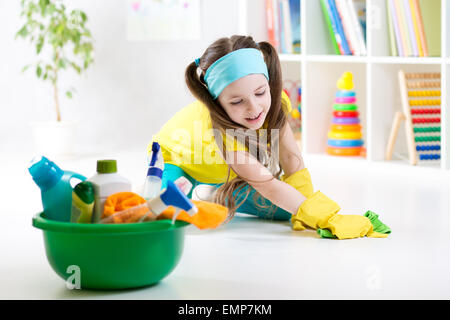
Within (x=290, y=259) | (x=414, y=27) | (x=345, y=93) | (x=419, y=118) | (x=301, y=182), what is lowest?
(x=290, y=259)

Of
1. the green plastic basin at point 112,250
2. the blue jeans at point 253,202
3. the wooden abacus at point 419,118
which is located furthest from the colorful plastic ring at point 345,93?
the green plastic basin at point 112,250

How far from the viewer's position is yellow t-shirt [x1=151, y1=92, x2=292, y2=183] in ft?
5.95

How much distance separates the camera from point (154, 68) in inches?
140

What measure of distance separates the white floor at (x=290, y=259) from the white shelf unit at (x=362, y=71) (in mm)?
486

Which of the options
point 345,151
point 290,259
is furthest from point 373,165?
point 290,259

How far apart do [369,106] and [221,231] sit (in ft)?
3.76

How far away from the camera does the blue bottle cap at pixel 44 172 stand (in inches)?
50.7

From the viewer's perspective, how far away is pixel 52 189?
1.31 meters

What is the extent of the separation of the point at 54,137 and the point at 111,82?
1.84 feet

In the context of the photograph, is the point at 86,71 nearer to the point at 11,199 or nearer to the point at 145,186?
the point at 11,199

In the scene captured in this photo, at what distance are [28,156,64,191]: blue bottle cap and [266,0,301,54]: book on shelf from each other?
1975mm

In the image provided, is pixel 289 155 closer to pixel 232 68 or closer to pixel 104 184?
pixel 232 68

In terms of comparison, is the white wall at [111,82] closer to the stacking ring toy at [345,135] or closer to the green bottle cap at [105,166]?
the stacking ring toy at [345,135]

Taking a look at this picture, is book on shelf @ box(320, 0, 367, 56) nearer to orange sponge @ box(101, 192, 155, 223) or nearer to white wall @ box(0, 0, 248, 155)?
white wall @ box(0, 0, 248, 155)
